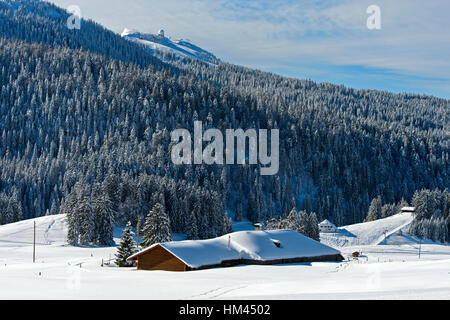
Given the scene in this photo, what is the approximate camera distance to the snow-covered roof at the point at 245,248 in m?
54.7

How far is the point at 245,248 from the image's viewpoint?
Result: 61.9 meters

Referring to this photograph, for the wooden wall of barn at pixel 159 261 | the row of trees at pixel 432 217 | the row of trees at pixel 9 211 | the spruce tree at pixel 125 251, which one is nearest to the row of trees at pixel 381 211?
the row of trees at pixel 432 217

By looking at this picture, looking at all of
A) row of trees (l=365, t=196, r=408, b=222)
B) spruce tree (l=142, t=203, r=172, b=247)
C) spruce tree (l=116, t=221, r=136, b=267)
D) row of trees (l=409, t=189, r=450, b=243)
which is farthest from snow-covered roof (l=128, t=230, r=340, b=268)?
row of trees (l=365, t=196, r=408, b=222)

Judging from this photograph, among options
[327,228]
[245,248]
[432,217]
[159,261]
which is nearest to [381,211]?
[432,217]

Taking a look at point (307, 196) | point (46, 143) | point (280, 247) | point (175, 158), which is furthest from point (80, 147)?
point (280, 247)

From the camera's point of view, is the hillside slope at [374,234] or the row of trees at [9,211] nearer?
the row of trees at [9,211]

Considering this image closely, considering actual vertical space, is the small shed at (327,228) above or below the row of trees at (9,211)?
below

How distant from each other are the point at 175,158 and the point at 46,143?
3906cm

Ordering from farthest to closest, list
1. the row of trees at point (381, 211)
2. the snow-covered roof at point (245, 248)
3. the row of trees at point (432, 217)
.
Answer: the row of trees at point (381, 211) → the row of trees at point (432, 217) → the snow-covered roof at point (245, 248)

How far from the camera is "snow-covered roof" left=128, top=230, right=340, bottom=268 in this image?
54.7 metres

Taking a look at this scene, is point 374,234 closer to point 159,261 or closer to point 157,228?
point 157,228

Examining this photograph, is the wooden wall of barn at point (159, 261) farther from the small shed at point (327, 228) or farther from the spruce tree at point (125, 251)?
the small shed at point (327, 228)
